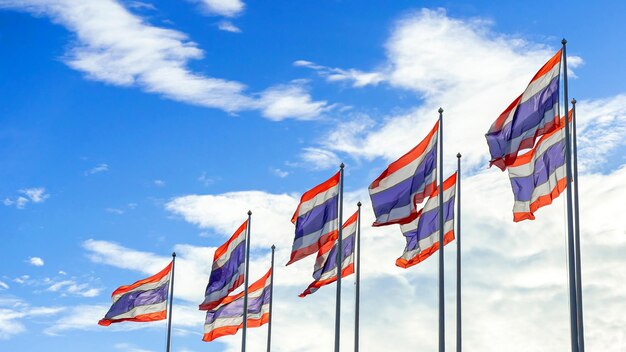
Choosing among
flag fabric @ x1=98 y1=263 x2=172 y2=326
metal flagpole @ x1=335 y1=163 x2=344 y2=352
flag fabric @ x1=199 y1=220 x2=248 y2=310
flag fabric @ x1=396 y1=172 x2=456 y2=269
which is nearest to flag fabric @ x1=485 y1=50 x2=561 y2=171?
flag fabric @ x1=396 y1=172 x2=456 y2=269

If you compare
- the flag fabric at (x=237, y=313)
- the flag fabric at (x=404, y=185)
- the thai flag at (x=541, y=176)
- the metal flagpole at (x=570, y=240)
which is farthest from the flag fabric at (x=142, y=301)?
the metal flagpole at (x=570, y=240)

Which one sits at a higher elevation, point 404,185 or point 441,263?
point 404,185

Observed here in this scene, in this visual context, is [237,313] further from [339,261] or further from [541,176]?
[541,176]

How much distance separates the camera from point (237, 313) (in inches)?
1896

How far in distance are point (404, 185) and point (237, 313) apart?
51.3 feet

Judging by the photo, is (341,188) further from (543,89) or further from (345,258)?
(543,89)

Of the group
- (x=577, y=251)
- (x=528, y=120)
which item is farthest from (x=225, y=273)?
(x=528, y=120)

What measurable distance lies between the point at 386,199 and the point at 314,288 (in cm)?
578

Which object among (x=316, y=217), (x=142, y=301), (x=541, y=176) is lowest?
(x=142, y=301)

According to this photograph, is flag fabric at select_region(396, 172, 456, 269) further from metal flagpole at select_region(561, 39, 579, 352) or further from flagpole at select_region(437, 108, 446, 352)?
metal flagpole at select_region(561, 39, 579, 352)

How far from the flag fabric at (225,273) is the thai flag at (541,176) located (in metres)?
13.3

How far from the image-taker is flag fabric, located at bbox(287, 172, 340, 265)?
3838 centimetres

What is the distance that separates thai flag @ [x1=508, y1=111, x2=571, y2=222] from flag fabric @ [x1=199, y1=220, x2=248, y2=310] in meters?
13.3

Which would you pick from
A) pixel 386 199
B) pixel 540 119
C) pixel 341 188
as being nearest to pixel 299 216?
pixel 341 188
